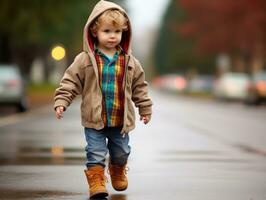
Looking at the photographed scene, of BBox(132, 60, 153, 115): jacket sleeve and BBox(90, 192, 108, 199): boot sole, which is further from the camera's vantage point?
BBox(132, 60, 153, 115): jacket sleeve

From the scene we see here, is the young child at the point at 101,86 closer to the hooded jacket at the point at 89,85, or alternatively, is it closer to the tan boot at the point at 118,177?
the hooded jacket at the point at 89,85

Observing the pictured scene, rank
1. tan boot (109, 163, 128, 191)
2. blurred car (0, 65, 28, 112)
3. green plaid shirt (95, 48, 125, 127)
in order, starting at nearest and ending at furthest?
green plaid shirt (95, 48, 125, 127), tan boot (109, 163, 128, 191), blurred car (0, 65, 28, 112)

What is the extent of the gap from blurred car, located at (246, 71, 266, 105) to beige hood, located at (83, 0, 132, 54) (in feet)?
111

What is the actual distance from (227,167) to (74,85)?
351 cm

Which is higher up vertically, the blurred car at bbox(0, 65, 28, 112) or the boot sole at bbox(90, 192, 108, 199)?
the boot sole at bbox(90, 192, 108, 199)

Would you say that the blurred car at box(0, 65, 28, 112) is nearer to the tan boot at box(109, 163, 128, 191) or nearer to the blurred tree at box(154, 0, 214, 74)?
the tan boot at box(109, 163, 128, 191)

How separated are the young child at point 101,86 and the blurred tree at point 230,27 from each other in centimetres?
5301

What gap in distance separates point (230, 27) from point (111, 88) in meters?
62.9

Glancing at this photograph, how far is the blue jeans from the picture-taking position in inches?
302

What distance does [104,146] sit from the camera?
305 inches

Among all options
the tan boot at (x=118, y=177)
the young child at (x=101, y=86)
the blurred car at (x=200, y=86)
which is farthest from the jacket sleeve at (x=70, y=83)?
the blurred car at (x=200, y=86)

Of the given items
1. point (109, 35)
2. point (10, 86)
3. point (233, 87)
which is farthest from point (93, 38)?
point (233, 87)

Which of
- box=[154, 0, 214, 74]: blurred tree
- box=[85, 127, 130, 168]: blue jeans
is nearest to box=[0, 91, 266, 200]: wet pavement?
box=[85, 127, 130, 168]: blue jeans

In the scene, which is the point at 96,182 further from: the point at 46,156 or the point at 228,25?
the point at 228,25
